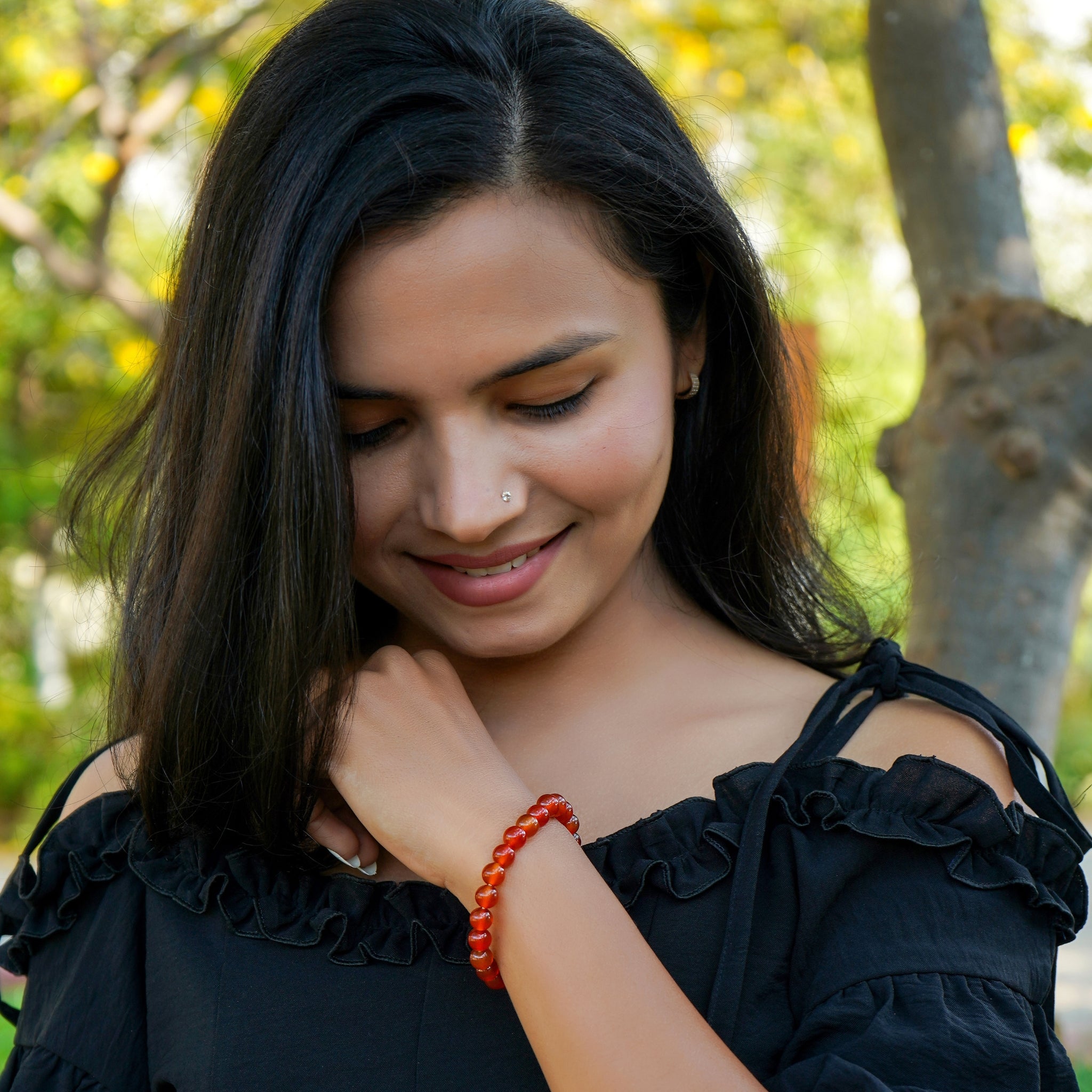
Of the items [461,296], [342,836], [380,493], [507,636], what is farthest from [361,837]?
[461,296]

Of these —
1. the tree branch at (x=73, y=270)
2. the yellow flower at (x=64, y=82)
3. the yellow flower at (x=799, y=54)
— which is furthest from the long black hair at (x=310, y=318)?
the yellow flower at (x=799, y=54)

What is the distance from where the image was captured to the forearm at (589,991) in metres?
1.29

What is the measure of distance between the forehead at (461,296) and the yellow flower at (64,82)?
402 cm

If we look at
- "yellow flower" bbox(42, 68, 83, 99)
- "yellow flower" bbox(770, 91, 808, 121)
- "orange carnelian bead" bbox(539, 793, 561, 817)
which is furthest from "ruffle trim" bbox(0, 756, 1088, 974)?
"yellow flower" bbox(770, 91, 808, 121)

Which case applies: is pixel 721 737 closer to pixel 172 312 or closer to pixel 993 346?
pixel 172 312

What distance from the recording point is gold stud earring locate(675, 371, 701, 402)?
1845mm

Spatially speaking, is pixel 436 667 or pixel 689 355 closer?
pixel 436 667

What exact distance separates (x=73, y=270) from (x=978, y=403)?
363 cm

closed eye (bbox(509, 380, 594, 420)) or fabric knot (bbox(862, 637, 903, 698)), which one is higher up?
closed eye (bbox(509, 380, 594, 420))

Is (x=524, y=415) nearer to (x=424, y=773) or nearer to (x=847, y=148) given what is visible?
(x=424, y=773)

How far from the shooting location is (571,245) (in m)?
1.58

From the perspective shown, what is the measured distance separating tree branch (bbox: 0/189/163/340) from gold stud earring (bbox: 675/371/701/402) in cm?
326

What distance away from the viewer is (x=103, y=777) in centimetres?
190

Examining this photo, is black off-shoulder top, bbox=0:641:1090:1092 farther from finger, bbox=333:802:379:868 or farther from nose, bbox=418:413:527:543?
nose, bbox=418:413:527:543
